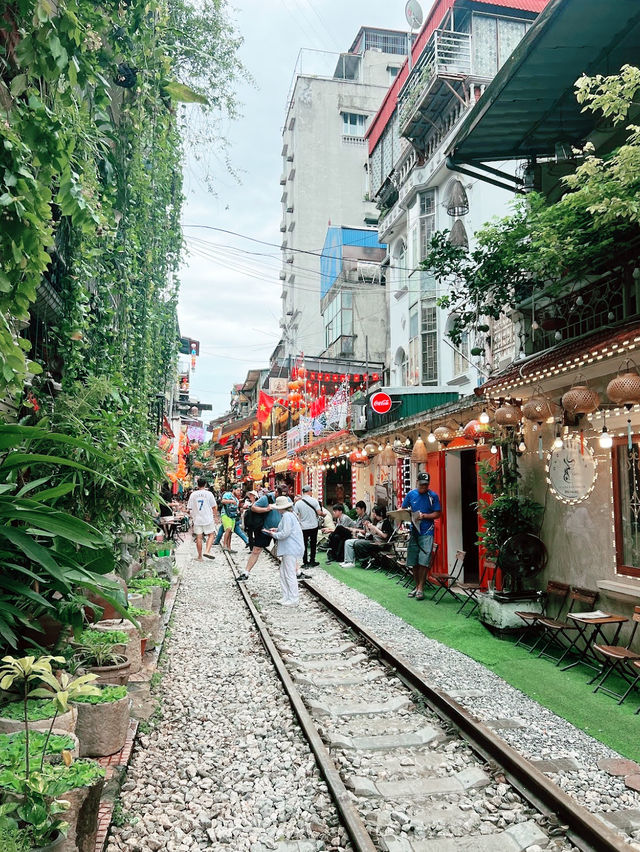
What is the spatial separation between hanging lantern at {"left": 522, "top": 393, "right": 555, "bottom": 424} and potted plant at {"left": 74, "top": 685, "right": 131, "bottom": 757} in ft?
19.4

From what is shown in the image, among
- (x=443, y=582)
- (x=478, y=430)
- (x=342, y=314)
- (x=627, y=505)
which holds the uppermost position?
(x=342, y=314)

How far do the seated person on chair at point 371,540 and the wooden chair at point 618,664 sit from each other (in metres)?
8.84

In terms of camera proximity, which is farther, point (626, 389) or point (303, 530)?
point (303, 530)

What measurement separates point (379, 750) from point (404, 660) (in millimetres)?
2297

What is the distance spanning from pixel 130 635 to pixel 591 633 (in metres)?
5.46

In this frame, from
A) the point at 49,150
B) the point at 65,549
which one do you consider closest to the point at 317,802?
the point at 65,549

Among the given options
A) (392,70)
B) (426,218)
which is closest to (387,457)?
(426,218)

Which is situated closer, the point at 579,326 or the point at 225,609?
the point at 579,326

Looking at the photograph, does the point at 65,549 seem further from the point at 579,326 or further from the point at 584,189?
the point at 579,326

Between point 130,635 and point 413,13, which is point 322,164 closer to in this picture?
point 413,13

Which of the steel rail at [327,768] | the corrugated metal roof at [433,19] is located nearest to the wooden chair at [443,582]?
the steel rail at [327,768]

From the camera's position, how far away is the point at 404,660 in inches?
289

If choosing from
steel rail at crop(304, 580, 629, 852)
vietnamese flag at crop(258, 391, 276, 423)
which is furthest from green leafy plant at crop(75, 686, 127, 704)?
vietnamese flag at crop(258, 391, 276, 423)

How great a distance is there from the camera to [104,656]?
5.02 m
